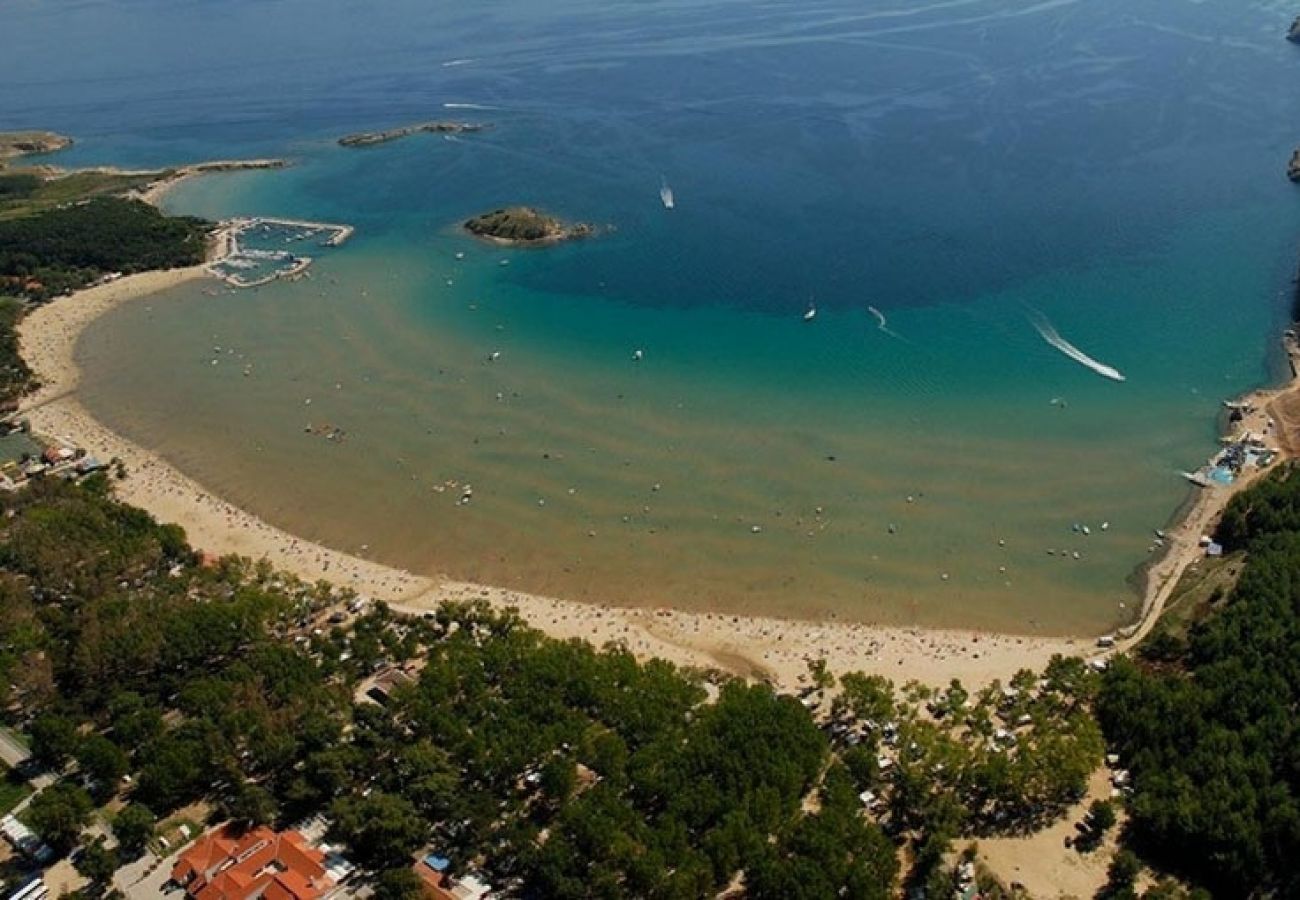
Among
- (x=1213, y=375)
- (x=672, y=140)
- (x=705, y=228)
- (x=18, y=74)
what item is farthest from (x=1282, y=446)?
(x=18, y=74)

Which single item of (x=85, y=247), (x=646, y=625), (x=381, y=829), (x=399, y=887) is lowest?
(x=646, y=625)

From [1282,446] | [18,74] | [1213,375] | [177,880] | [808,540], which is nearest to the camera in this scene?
[177,880]

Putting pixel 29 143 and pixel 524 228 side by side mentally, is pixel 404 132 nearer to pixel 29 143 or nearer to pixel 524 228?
pixel 524 228

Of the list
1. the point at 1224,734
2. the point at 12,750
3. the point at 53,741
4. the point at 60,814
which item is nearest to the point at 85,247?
the point at 12,750

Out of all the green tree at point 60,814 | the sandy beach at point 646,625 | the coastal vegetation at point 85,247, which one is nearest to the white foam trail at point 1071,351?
the sandy beach at point 646,625

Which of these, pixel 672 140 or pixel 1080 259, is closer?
pixel 1080 259

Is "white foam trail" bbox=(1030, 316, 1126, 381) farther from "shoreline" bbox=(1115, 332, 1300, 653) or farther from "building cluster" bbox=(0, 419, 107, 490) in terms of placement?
"building cluster" bbox=(0, 419, 107, 490)

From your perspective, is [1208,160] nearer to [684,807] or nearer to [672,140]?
[672,140]
